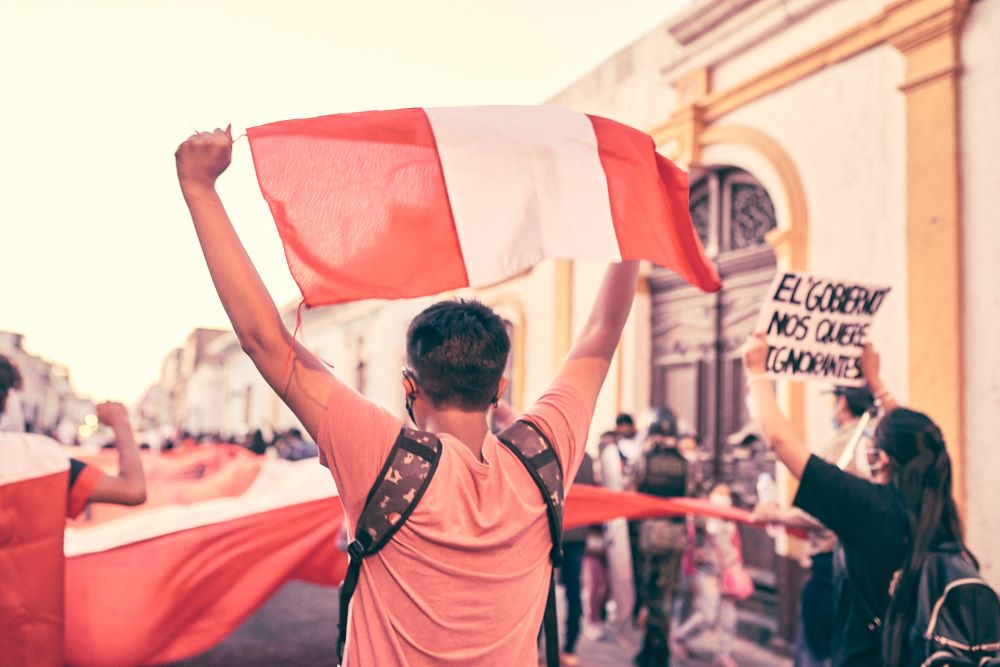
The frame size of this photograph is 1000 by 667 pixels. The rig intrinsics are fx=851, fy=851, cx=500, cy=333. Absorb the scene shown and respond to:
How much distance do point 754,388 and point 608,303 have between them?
1.24m

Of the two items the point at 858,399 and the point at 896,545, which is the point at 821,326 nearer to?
the point at 858,399

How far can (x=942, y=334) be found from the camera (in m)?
6.12

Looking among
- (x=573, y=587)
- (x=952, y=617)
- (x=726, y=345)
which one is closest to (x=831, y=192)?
(x=726, y=345)

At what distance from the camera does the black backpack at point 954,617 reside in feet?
8.42

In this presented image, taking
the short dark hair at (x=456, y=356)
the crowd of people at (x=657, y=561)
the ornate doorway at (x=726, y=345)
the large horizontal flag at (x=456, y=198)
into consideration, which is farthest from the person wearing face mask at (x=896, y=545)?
the ornate doorway at (x=726, y=345)

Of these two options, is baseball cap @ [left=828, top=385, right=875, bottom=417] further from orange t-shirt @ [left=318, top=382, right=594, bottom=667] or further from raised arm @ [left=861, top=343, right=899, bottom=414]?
orange t-shirt @ [left=318, top=382, right=594, bottom=667]

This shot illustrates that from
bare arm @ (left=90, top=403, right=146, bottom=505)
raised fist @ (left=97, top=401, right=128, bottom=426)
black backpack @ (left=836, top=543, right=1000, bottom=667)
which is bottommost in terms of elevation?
black backpack @ (left=836, top=543, right=1000, bottom=667)

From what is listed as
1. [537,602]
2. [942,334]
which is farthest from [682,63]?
[537,602]

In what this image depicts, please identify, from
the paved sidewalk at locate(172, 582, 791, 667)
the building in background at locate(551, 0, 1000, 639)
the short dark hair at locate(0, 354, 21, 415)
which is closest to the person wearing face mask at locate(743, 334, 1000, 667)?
the short dark hair at locate(0, 354, 21, 415)

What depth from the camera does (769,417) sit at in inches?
116

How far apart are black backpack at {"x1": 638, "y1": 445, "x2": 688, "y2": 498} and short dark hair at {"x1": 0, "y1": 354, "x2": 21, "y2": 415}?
4.14m

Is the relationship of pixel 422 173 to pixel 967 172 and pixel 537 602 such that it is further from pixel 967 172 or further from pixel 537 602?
pixel 967 172

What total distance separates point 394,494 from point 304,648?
6.03 metres

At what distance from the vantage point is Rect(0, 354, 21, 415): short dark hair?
3.10 m
